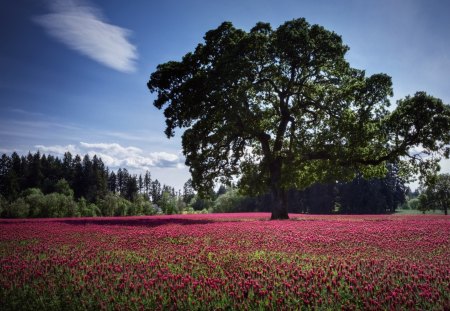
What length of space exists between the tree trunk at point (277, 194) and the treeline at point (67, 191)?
38778 millimetres

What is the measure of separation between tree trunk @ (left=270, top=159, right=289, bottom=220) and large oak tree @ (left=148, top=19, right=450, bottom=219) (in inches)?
3.4

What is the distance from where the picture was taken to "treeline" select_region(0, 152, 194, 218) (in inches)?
2003

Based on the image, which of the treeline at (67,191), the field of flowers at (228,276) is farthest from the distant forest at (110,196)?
the field of flowers at (228,276)

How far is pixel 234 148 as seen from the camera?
2873 centimetres

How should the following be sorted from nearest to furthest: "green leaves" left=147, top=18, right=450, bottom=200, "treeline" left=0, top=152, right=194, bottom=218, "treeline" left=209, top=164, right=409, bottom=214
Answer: "green leaves" left=147, top=18, right=450, bottom=200 < "treeline" left=0, top=152, right=194, bottom=218 < "treeline" left=209, top=164, right=409, bottom=214

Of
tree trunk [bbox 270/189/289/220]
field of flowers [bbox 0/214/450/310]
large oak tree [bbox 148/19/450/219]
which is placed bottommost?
field of flowers [bbox 0/214/450/310]

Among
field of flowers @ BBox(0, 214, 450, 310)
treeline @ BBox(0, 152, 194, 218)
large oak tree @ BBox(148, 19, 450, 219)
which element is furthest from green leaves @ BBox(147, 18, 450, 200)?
treeline @ BBox(0, 152, 194, 218)

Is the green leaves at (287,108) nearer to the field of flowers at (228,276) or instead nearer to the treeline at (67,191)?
the field of flowers at (228,276)

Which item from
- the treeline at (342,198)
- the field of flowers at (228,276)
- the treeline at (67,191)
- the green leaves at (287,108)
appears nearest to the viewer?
the field of flowers at (228,276)

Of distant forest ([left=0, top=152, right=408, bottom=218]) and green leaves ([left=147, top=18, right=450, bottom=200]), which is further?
distant forest ([left=0, top=152, right=408, bottom=218])

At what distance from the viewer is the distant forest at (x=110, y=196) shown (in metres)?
51.8

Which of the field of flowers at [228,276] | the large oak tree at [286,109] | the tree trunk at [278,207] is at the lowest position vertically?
the field of flowers at [228,276]

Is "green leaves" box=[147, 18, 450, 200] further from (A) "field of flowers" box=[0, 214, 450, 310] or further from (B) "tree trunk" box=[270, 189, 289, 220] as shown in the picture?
(A) "field of flowers" box=[0, 214, 450, 310]

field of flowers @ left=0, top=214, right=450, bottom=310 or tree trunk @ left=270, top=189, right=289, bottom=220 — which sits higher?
tree trunk @ left=270, top=189, right=289, bottom=220
